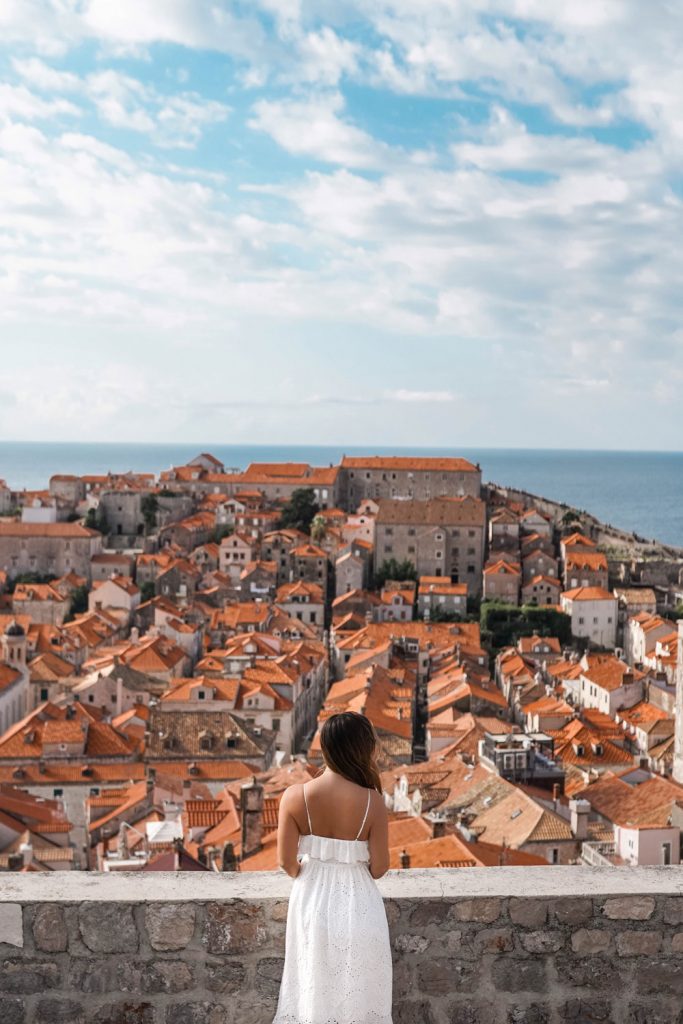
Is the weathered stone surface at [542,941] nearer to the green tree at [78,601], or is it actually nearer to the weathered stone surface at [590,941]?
the weathered stone surface at [590,941]

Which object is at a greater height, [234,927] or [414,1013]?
[234,927]

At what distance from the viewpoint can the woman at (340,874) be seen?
304 cm

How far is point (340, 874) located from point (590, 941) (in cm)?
100

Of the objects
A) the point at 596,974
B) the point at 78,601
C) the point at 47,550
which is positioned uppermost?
the point at 596,974

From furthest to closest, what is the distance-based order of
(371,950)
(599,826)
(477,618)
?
(477,618)
(599,826)
(371,950)

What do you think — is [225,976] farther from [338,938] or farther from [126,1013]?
[338,938]

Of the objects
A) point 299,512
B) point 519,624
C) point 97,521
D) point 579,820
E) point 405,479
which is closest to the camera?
point 579,820

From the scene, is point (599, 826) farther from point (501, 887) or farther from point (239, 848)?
point (501, 887)

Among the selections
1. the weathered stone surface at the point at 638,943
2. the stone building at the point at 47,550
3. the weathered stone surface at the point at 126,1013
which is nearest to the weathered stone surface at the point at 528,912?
the weathered stone surface at the point at 638,943

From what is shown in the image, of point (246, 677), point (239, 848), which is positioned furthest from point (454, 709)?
point (239, 848)

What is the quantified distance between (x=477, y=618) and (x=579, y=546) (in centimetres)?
843

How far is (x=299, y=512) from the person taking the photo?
211 ft

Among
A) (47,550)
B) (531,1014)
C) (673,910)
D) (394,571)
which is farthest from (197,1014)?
(47,550)

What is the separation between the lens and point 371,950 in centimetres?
305
